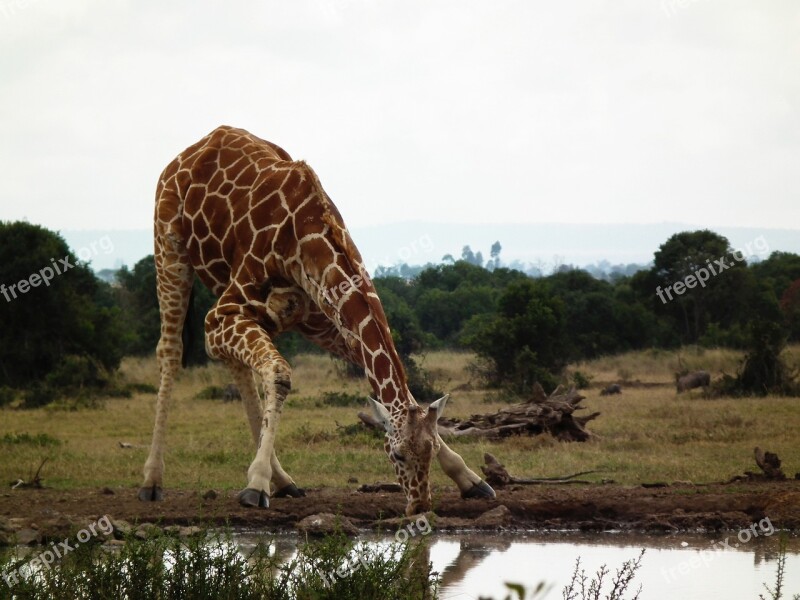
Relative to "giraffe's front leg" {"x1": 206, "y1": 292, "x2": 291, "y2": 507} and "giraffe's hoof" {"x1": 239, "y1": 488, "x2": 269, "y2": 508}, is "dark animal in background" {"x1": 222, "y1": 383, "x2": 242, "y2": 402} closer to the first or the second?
"giraffe's front leg" {"x1": 206, "y1": 292, "x2": 291, "y2": 507}

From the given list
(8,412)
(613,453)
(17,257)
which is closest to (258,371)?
(613,453)

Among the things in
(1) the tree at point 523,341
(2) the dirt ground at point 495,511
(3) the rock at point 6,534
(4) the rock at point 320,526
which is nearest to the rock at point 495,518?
(2) the dirt ground at point 495,511

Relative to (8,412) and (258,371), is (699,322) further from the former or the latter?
(258,371)

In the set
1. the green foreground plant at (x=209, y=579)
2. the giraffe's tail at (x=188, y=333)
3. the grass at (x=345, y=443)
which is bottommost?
the grass at (x=345, y=443)

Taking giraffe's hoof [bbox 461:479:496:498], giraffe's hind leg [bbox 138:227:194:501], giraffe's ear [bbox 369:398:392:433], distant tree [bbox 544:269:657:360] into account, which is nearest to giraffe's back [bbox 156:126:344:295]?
giraffe's hind leg [bbox 138:227:194:501]

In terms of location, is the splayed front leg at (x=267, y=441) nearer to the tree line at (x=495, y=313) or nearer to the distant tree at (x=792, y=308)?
the tree line at (x=495, y=313)

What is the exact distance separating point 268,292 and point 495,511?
94.4 inches

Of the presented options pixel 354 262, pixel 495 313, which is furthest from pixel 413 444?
pixel 495 313

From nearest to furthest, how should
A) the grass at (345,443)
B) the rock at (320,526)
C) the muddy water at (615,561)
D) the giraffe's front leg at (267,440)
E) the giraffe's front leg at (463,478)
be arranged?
the muddy water at (615,561) < the rock at (320,526) < the giraffe's front leg at (267,440) < the giraffe's front leg at (463,478) < the grass at (345,443)

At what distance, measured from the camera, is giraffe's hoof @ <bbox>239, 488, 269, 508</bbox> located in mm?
8758

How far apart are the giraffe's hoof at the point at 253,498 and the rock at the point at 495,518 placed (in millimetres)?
1525

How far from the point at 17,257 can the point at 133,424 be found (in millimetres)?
8041

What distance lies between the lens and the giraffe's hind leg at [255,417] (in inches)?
384

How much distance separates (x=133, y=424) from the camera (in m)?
16.8
